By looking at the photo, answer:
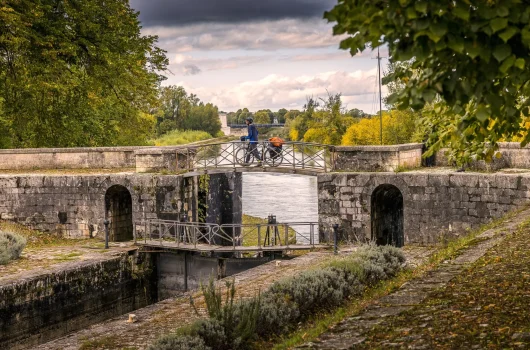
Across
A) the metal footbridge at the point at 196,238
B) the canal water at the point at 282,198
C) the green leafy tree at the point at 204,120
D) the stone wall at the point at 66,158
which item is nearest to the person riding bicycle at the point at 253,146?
the metal footbridge at the point at 196,238

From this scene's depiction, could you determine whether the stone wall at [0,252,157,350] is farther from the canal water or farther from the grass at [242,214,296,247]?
the canal water

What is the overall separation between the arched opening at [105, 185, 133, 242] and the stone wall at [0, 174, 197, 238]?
389 millimetres

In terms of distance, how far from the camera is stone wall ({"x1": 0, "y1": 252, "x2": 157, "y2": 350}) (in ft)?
51.0

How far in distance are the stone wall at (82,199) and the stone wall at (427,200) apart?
4.29m

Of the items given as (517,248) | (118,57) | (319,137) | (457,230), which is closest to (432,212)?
(457,230)

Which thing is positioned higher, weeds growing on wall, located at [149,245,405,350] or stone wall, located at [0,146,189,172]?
stone wall, located at [0,146,189,172]

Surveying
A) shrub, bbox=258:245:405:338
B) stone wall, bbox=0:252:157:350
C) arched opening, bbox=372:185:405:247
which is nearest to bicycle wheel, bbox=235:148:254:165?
stone wall, bbox=0:252:157:350

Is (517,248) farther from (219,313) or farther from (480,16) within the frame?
(480,16)

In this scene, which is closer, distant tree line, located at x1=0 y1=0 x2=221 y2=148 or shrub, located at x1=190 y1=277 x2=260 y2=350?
shrub, located at x1=190 y1=277 x2=260 y2=350

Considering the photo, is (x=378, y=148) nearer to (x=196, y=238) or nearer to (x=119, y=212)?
(x=196, y=238)

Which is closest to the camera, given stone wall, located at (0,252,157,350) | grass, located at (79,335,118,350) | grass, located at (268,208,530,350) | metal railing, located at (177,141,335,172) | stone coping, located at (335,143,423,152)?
grass, located at (268,208,530,350)

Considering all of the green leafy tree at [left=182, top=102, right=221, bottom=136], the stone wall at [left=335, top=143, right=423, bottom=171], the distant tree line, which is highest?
the green leafy tree at [left=182, top=102, right=221, bottom=136]

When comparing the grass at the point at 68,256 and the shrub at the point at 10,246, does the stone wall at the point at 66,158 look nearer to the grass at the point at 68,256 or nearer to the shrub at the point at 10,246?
the grass at the point at 68,256

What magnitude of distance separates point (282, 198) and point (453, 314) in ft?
108
